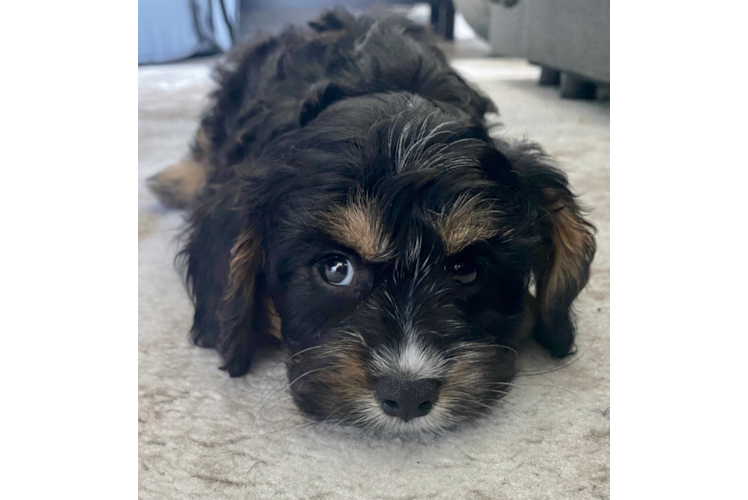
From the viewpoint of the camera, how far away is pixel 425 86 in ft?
8.45

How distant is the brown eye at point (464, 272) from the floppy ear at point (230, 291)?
2.22ft

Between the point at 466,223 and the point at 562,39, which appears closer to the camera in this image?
the point at 466,223

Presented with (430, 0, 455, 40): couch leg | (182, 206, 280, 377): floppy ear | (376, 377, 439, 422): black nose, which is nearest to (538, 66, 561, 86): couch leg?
(430, 0, 455, 40): couch leg

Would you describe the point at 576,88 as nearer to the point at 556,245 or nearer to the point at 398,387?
the point at 556,245

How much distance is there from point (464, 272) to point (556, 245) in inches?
17.4

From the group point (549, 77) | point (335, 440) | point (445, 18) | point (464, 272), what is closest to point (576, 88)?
point (549, 77)

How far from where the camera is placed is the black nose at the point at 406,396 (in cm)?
182

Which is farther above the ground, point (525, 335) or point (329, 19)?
point (329, 19)

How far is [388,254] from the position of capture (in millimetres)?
1927

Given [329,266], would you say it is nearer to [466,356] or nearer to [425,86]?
[466,356]

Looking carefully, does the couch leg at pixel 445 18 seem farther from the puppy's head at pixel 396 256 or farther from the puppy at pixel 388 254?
the puppy's head at pixel 396 256

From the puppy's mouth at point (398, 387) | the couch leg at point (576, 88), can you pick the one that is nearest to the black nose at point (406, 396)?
the puppy's mouth at point (398, 387)
